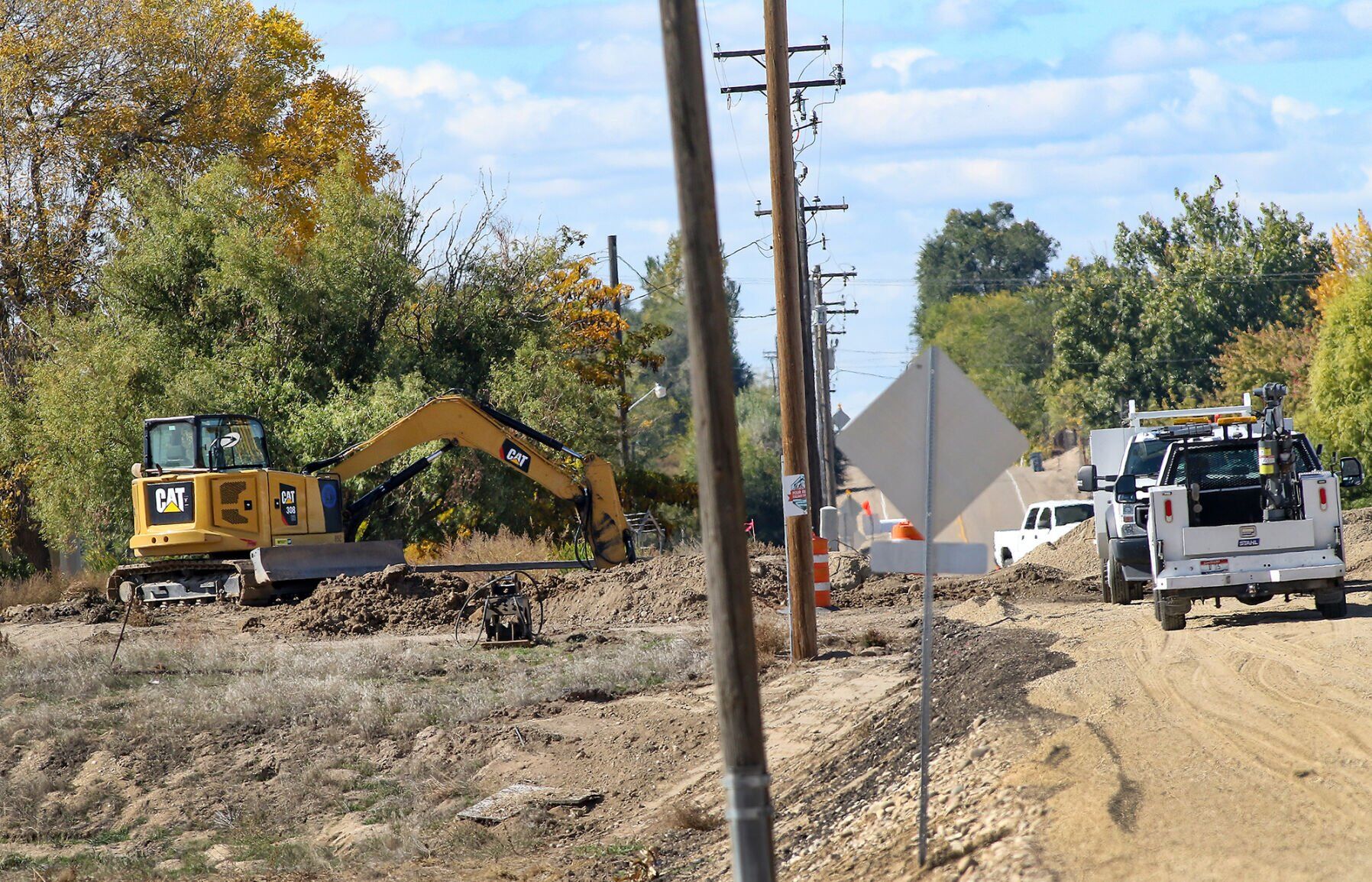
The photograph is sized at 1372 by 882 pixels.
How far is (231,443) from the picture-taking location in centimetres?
2353

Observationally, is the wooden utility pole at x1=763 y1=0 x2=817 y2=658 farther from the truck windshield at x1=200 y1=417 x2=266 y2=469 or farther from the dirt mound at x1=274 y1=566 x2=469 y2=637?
the truck windshield at x1=200 y1=417 x2=266 y2=469

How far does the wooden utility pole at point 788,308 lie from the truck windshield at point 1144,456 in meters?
5.30

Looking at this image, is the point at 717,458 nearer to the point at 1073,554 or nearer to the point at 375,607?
the point at 375,607

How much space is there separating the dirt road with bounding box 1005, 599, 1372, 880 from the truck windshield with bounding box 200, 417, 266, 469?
1597 cm

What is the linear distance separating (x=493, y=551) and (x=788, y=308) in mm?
18338

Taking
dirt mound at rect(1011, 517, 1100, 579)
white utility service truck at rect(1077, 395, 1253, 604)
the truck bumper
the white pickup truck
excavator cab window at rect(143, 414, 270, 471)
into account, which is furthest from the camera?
the white pickup truck

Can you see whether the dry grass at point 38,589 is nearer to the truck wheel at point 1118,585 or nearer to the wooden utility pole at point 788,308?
the wooden utility pole at point 788,308

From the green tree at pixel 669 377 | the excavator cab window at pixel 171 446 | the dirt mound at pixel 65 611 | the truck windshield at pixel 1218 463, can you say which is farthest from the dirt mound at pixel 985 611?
the green tree at pixel 669 377

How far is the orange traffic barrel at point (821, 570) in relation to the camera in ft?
60.3

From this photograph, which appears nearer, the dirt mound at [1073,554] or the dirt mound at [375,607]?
the dirt mound at [375,607]

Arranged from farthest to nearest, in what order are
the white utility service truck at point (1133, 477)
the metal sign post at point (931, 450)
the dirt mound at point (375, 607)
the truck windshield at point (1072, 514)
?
the truck windshield at point (1072, 514)
the dirt mound at point (375, 607)
the white utility service truck at point (1133, 477)
the metal sign post at point (931, 450)

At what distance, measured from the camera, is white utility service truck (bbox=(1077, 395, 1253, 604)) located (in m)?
17.1

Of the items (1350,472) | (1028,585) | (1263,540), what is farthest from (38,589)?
(1350,472)

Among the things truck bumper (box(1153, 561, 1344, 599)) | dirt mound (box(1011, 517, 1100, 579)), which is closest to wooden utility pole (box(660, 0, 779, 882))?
truck bumper (box(1153, 561, 1344, 599))
